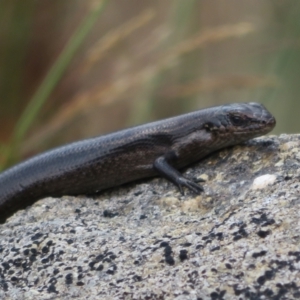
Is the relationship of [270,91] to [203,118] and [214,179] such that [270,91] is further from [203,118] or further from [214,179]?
[214,179]

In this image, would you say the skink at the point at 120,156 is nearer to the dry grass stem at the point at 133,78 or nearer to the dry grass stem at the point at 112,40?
the dry grass stem at the point at 133,78

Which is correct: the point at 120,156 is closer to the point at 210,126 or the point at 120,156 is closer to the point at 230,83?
the point at 210,126

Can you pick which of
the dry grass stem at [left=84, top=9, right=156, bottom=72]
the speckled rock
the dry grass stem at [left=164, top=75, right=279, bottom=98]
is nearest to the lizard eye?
the speckled rock

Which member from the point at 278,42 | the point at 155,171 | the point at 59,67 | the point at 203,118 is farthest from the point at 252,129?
the point at 59,67

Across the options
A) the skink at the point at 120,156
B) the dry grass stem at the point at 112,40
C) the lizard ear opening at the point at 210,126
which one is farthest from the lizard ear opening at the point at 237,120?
the dry grass stem at the point at 112,40

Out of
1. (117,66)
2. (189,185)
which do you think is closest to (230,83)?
Result: (117,66)
